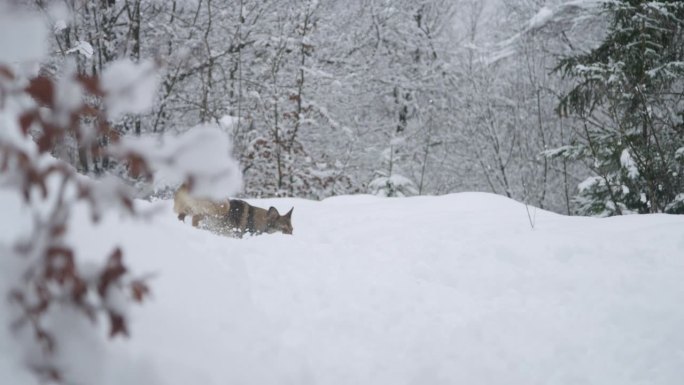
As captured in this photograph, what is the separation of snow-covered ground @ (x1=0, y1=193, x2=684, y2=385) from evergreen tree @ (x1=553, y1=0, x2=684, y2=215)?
7.44ft

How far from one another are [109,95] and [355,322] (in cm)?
227

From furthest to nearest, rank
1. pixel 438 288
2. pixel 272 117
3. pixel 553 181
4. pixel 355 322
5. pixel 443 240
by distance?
pixel 553 181
pixel 272 117
pixel 443 240
pixel 438 288
pixel 355 322

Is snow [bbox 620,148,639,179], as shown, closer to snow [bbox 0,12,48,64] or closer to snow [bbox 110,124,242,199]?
snow [bbox 110,124,242,199]

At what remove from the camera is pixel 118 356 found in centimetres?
158

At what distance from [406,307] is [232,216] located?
2898 millimetres

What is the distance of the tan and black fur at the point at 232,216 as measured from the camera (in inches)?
213

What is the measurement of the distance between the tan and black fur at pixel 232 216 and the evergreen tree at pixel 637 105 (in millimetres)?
4435

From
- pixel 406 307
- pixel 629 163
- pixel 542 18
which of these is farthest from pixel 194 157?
pixel 542 18

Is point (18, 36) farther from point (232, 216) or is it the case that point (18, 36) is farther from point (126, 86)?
point (232, 216)

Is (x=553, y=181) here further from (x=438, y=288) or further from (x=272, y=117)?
(x=438, y=288)

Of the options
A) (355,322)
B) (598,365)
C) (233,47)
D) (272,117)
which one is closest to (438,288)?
(355,322)

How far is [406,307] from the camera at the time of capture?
3229 mm

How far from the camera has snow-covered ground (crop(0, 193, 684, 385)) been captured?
1.88 m

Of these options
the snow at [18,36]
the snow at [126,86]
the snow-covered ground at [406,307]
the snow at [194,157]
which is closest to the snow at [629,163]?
the snow-covered ground at [406,307]
